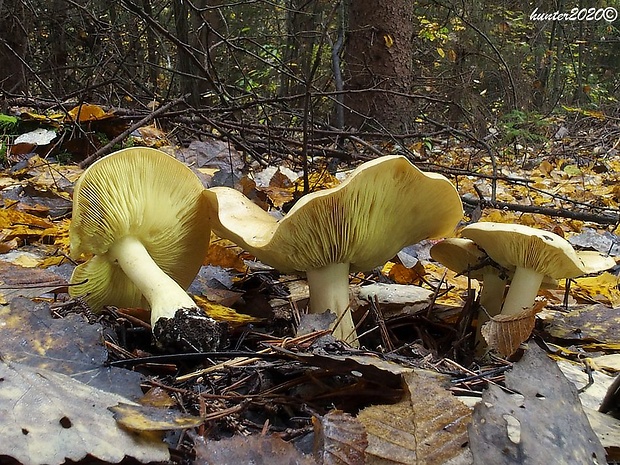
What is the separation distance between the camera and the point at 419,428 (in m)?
1.16

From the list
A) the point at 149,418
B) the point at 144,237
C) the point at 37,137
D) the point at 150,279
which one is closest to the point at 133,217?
the point at 144,237

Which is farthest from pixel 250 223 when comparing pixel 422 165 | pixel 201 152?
pixel 201 152

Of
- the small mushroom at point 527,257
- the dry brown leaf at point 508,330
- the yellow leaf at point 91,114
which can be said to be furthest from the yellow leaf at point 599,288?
the yellow leaf at point 91,114

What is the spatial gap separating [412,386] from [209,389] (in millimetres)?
534

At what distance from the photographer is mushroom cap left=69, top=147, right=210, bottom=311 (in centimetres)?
192

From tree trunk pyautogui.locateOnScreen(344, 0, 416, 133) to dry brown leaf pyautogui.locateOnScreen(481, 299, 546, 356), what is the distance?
5010mm

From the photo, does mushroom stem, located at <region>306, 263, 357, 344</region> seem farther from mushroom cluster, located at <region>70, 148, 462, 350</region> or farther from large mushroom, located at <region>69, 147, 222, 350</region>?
large mushroom, located at <region>69, 147, 222, 350</region>

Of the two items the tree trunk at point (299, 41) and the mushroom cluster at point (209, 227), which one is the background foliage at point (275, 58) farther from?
the mushroom cluster at point (209, 227)

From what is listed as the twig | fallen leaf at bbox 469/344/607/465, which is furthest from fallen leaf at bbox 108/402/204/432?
the twig

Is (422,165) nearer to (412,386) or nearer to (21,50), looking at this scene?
(412,386)

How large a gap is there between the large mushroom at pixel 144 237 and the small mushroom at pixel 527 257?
973mm

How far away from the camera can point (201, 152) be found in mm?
4891

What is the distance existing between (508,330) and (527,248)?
31cm

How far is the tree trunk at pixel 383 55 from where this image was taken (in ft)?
22.0
